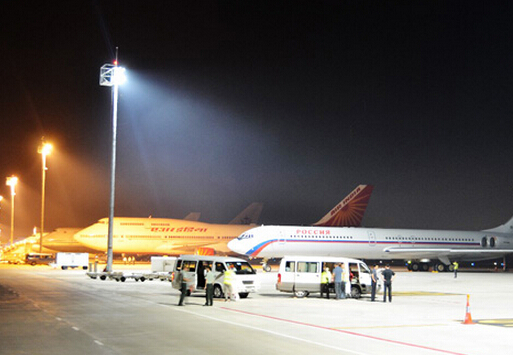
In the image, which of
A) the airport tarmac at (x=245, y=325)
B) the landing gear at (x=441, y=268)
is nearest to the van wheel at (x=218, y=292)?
the airport tarmac at (x=245, y=325)

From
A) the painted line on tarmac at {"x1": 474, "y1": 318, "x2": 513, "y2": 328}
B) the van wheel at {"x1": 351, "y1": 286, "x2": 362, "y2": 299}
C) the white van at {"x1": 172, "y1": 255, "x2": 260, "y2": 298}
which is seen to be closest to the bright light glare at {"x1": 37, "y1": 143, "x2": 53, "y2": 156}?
the white van at {"x1": 172, "y1": 255, "x2": 260, "y2": 298}

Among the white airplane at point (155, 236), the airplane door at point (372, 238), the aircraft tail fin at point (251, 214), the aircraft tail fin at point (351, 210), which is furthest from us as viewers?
the aircraft tail fin at point (251, 214)

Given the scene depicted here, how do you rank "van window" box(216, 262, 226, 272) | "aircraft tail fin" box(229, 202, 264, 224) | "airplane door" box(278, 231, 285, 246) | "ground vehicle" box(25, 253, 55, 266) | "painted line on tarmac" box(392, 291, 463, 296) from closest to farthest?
"van window" box(216, 262, 226, 272) → "painted line on tarmac" box(392, 291, 463, 296) → "airplane door" box(278, 231, 285, 246) → "ground vehicle" box(25, 253, 55, 266) → "aircraft tail fin" box(229, 202, 264, 224)

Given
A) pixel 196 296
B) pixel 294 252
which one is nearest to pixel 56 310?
pixel 196 296

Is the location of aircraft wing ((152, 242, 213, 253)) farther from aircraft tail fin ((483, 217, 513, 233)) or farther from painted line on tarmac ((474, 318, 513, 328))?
painted line on tarmac ((474, 318, 513, 328))

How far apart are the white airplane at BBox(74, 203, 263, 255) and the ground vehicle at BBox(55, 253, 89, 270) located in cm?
1427

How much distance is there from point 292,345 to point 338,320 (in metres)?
5.49

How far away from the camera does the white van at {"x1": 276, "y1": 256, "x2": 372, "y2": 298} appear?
28.4 meters

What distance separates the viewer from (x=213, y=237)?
76.5 meters

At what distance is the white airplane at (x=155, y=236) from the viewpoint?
239ft

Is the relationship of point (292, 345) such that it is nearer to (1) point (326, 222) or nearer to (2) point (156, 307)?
(2) point (156, 307)

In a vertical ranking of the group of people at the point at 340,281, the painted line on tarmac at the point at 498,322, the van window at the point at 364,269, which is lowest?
the painted line on tarmac at the point at 498,322

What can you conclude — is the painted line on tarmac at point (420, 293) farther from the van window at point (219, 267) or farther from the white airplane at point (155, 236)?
the white airplane at point (155, 236)

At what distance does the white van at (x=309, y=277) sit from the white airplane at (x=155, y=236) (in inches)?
1716
